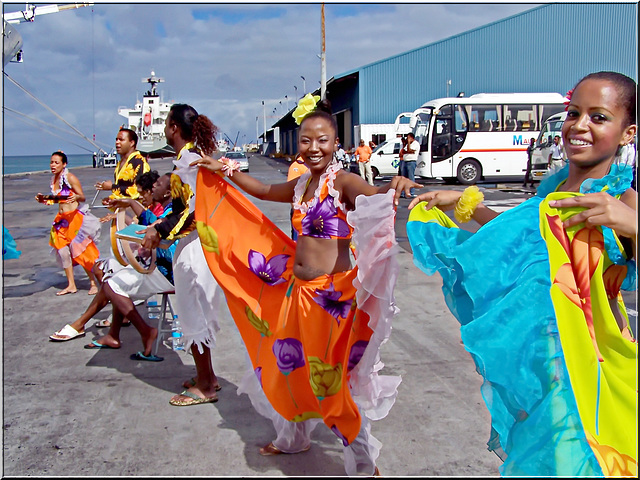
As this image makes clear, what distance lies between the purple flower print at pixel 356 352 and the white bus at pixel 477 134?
767 inches

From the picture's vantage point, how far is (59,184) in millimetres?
7262

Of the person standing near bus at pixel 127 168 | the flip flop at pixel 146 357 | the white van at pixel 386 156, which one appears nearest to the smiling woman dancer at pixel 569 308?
the flip flop at pixel 146 357

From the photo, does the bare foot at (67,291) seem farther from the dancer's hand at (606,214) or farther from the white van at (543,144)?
the white van at (543,144)

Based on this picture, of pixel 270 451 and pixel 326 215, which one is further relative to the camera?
pixel 270 451

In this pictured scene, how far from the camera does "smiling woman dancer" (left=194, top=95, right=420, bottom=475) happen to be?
2775 mm

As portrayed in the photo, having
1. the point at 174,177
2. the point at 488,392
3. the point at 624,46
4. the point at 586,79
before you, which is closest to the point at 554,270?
the point at 488,392

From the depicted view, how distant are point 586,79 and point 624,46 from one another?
30.7 m

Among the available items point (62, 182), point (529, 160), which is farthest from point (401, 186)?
point (529, 160)

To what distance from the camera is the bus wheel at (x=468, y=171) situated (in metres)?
21.9

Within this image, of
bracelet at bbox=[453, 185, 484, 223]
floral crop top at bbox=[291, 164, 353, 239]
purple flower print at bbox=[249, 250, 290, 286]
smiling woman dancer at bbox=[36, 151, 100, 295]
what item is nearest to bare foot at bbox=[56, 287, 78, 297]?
smiling woman dancer at bbox=[36, 151, 100, 295]

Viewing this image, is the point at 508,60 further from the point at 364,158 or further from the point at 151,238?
the point at 151,238

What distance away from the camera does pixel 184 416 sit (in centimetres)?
395

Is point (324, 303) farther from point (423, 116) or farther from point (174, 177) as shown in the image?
point (423, 116)

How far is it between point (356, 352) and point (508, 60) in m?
30.5
